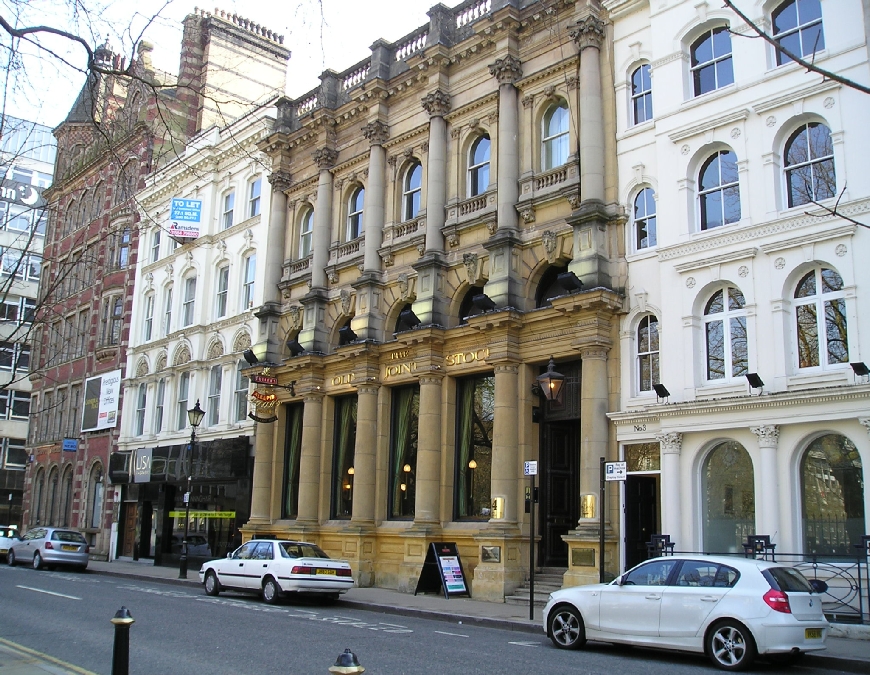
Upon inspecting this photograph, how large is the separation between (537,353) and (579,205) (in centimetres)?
390

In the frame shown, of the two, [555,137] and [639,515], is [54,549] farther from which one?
[555,137]

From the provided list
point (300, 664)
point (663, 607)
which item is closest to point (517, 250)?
point (663, 607)

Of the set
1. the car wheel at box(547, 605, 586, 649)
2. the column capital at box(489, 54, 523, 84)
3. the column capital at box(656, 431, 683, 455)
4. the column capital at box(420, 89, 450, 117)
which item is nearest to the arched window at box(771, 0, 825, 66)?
the column capital at box(489, 54, 523, 84)

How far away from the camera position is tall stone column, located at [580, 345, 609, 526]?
20.0m

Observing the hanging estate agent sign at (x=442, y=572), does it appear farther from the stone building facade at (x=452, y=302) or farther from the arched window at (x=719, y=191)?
the arched window at (x=719, y=191)

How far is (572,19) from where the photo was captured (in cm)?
2294

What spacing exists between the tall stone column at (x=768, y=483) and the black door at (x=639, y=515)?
3.36 meters

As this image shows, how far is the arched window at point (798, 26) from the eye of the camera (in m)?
18.0

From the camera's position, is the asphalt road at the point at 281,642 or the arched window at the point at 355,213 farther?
the arched window at the point at 355,213

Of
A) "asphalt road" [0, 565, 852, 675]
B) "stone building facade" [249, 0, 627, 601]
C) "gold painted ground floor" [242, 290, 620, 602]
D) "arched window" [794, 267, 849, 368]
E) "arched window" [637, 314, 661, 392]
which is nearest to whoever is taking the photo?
"asphalt road" [0, 565, 852, 675]

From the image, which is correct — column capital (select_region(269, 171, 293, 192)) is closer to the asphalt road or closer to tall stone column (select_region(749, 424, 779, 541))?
the asphalt road

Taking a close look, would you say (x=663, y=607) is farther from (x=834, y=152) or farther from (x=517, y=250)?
(x=517, y=250)

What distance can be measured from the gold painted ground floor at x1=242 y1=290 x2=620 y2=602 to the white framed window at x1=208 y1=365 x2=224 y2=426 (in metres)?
5.47

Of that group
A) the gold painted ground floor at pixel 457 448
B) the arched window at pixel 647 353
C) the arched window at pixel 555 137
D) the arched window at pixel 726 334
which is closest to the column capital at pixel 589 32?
the arched window at pixel 555 137
